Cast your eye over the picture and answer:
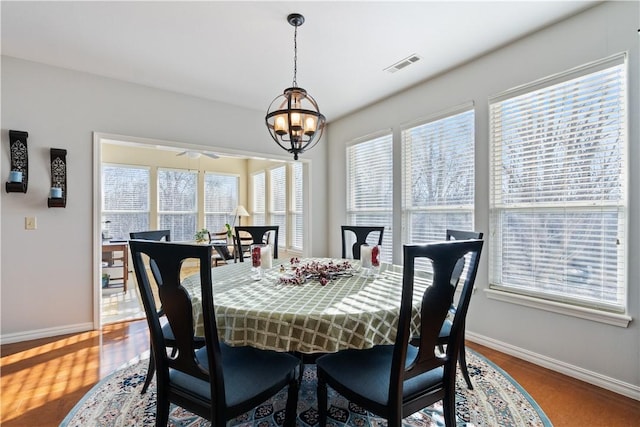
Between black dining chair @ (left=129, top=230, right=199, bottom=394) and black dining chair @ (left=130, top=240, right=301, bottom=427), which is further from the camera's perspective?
black dining chair @ (left=129, top=230, right=199, bottom=394)

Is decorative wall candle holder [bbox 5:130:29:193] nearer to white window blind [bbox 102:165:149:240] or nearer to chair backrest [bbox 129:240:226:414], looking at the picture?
chair backrest [bbox 129:240:226:414]

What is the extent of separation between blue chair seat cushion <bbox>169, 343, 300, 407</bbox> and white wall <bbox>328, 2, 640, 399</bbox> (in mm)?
2133

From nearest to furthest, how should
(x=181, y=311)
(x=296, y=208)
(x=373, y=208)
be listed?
(x=181, y=311), (x=373, y=208), (x=296, y=208)

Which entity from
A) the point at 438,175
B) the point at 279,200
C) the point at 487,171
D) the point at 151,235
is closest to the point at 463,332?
the point at 487,171

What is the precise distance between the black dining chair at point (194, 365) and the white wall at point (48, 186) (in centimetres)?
252

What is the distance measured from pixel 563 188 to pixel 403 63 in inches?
71.0

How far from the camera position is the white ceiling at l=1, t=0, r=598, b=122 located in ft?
7.20

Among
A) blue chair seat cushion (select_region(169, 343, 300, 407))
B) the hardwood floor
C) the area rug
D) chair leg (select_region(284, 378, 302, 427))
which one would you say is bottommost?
the hardwood floor

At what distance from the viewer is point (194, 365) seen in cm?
127

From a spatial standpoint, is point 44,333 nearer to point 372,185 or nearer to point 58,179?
point 58,179

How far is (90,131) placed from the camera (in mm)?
3189

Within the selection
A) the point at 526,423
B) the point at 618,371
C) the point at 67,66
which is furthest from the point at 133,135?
the point at 618,371

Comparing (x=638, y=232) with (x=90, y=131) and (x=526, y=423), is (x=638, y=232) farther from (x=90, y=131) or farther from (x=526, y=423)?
(x=90, y=131)

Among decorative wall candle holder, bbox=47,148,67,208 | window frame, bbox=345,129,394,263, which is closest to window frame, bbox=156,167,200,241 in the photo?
decorative wall candle holder, bbox=47,148,67,208
